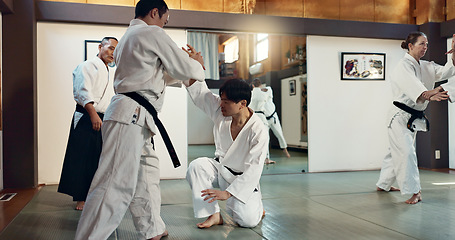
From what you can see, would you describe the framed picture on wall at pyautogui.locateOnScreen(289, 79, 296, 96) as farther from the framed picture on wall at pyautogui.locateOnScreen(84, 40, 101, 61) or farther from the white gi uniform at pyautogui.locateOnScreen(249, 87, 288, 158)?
the framed picture on wall at pyautogui.locateOnScreen(84, 40, 101, 61)

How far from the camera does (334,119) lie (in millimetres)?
5707

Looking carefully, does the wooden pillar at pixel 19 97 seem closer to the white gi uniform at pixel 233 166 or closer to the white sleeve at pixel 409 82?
the white gi uniform at pixel 233 166

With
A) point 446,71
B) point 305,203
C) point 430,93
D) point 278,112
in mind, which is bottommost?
point 305,203

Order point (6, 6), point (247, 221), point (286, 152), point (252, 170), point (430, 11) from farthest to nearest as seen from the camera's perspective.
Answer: point (286, 152), point (430, 11), point (6, 6), point (247, 221), point (252, 170)

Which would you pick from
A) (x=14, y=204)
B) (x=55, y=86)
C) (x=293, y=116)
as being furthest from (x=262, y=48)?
(x=14, y=204)

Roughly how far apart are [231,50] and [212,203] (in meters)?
3.47

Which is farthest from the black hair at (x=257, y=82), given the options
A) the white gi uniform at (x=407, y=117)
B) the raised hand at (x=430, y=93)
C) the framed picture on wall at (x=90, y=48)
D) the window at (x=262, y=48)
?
the raised hand at (x=430, y=93)

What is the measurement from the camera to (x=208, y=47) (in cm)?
555

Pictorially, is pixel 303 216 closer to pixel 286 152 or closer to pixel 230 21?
pixel 230 21

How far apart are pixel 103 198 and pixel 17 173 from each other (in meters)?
2.87

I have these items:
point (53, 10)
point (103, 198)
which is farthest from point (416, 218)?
point (53, 10)

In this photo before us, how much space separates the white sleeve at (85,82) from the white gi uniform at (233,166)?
0.85 meters

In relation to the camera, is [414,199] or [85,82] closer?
[85,82]

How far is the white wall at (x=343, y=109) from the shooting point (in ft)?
18.4
